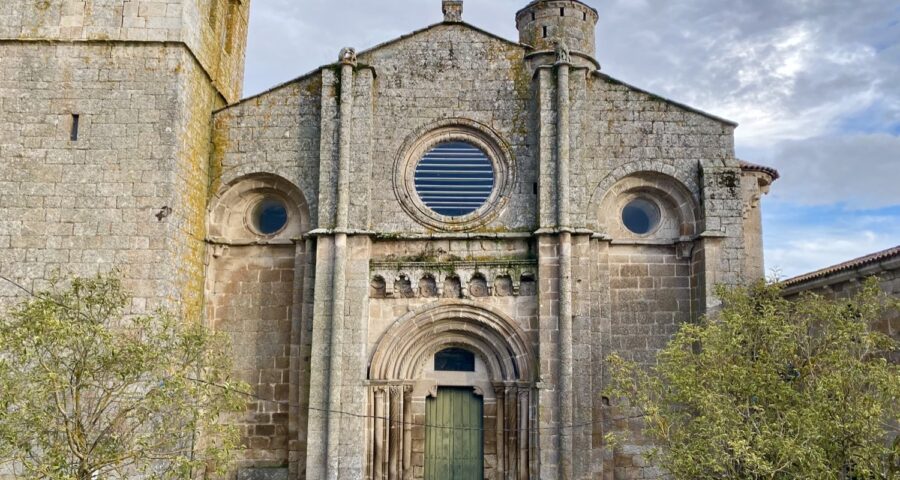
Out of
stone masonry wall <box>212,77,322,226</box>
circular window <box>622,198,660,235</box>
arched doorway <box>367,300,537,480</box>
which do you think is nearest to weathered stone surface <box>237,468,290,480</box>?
arched doorway <box>367,300,537,480</box>

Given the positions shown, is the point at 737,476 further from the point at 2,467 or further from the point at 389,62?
the point at 2,467

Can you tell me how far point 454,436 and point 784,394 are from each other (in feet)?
21.4

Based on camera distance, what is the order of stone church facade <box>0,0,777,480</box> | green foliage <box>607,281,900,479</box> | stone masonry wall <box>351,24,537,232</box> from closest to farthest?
1. green foliage <box>607,281,900,479</box>
2. stone church facade <box>0,0,777,480</box>
3. stone masonry wall <box>351,24,537,232</box>

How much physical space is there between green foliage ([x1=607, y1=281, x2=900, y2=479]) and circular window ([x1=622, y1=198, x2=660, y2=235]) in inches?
159

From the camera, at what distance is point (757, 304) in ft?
38.5

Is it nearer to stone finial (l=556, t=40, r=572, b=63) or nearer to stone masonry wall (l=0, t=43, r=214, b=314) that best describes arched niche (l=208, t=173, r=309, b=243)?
stone masonry wall (l=0, t=43, r=214, b=314)

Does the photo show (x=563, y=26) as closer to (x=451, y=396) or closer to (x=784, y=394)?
(x=451, y=396)

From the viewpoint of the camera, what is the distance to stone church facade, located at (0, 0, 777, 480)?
43.7 feet

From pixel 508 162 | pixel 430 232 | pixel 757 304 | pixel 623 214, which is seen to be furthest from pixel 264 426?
pixel 757 304

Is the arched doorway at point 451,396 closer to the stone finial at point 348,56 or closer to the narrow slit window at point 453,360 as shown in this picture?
the narrow slit window at point 453,360

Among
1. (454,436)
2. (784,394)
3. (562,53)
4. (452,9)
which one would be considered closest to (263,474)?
(454,436)

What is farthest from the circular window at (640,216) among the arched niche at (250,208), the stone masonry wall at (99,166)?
the stone masonry wall at (99,166)

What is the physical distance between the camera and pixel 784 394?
30.1 ft

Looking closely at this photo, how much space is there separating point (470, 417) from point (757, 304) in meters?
5.34
